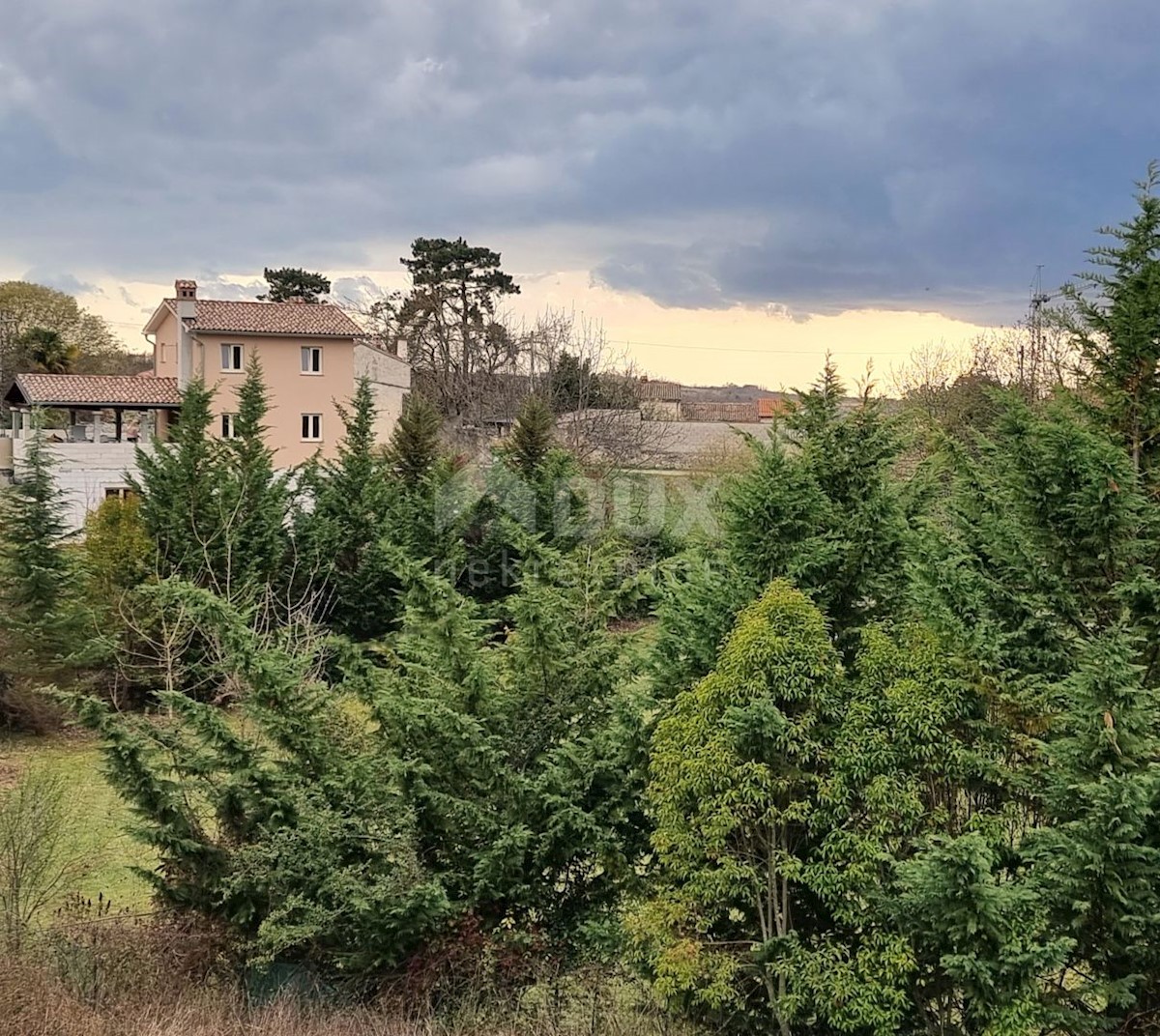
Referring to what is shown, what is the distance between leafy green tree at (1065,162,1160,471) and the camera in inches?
260

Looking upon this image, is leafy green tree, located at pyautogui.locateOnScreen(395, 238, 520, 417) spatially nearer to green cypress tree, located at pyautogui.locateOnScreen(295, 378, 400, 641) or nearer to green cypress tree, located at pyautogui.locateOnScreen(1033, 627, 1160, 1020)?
green cypress tree, located at pyautogui.locateOnScreen(295, 378, 400, 641)

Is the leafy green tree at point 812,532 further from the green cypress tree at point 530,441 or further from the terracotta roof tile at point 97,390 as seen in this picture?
the terracotta roof tile at point 97,390

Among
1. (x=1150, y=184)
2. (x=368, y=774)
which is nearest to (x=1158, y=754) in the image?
(x=1150, y=184)

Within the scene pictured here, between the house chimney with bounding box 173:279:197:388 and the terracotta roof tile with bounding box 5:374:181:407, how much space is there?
839mm

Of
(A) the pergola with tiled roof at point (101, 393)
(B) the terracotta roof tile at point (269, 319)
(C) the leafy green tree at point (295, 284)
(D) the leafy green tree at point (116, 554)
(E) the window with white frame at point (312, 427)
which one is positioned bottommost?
(D) the leafy green tree at point (116, 554)

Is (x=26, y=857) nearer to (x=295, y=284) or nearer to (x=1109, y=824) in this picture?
(x=1109, y=824)

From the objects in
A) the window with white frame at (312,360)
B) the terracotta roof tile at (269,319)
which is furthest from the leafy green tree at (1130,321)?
the window with white frame at (312,360)

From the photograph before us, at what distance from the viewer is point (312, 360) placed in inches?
1422

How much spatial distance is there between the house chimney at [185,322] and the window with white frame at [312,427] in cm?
450

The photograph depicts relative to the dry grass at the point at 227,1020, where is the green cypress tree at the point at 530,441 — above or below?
above

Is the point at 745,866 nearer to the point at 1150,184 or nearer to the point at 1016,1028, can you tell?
the point at 1016,1028

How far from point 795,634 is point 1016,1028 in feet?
8.48

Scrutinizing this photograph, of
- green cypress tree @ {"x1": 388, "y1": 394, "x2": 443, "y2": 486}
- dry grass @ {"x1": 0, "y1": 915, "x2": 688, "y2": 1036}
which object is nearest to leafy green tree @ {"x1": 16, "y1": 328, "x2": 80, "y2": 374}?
green cypress tree @ {"x1": 388, "y1": 394, "x2": 443, "y2": 486}

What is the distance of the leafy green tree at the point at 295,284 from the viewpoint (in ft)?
184
